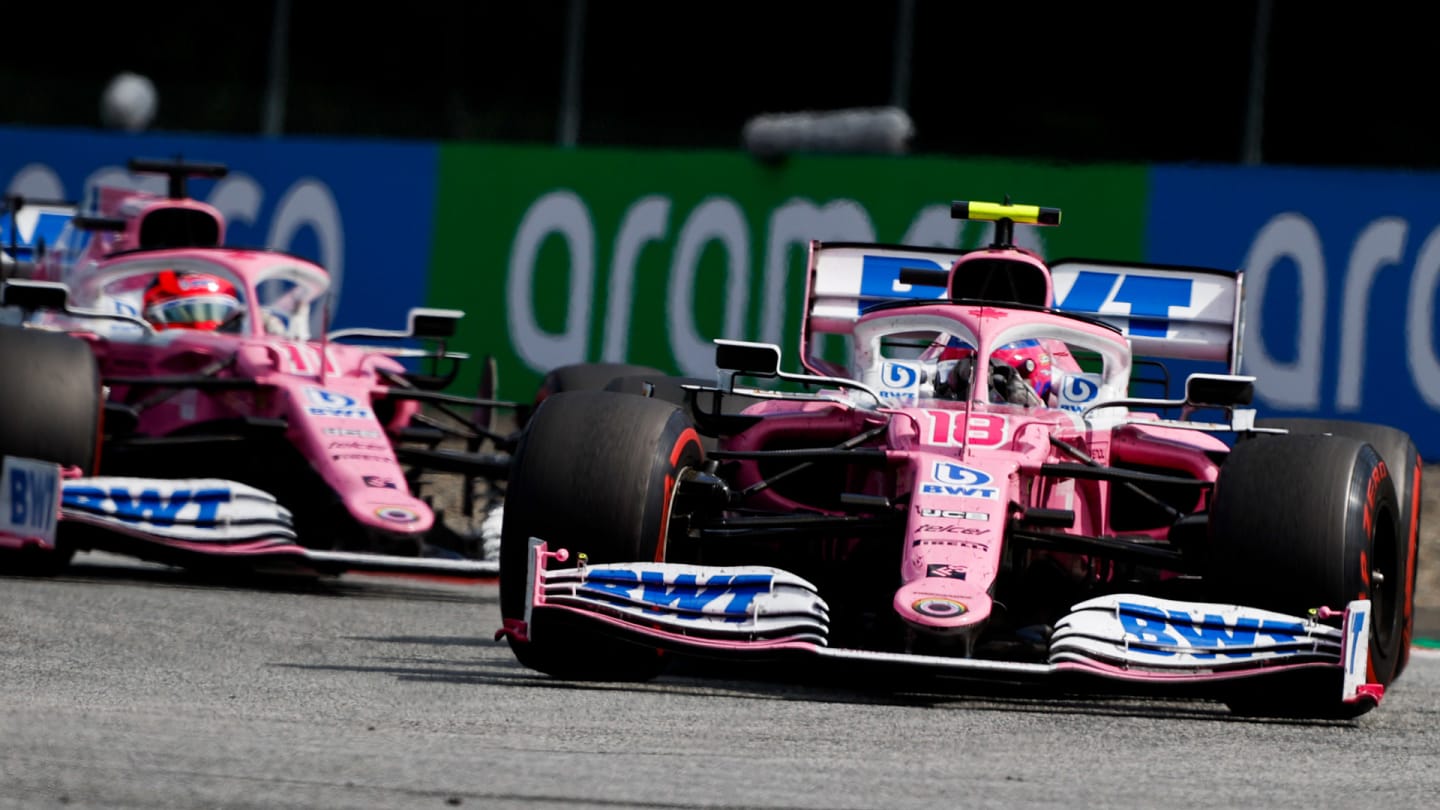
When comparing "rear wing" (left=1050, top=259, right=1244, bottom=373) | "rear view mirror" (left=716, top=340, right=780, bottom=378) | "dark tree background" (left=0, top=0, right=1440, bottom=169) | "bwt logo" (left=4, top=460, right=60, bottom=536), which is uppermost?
"dark tree background" (left=0, top=0, right=1440, bottom=169)

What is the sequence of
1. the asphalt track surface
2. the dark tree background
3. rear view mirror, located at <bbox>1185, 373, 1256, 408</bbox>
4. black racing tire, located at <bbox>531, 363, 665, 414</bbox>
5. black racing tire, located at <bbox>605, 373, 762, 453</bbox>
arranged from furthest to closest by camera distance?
the dark tree background, black racing tire, located at <bbox>531, 363, 665, 414</bbox>, black racing tire, located at <bbox>605, 373, 762, 453</bbox>, rear view mirror, located at <bbox>1185, 373, 1256, 408</bbox>, the asphalt track surface

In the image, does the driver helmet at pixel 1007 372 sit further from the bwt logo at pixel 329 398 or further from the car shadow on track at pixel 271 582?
the bwt logo at pixel 329 398

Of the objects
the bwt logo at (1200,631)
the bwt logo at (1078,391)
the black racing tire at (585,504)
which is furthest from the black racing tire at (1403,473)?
the black racing tire at (585,504)

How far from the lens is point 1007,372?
924 cm

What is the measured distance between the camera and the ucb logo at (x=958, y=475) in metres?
8.25

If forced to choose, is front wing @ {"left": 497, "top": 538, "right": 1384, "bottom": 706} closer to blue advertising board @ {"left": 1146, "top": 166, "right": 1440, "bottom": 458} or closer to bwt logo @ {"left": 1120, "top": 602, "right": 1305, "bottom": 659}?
bwt logo @ {"left": 1120, "top": 602, "right": 1305, "bottom": 659}

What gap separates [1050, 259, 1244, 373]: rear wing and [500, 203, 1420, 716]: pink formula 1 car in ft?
0.89

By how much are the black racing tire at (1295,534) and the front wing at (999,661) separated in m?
0.08

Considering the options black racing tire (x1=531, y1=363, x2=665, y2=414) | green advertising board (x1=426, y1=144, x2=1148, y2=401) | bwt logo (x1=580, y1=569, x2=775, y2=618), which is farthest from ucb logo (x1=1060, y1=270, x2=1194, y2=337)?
green advertising board (x1=426, y1=144, x2=1148, y2=401)

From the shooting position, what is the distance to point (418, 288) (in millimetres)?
17484

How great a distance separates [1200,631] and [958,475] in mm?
998

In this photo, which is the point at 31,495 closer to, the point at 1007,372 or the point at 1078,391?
the point at 1007,372

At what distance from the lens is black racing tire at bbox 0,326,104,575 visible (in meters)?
11.3

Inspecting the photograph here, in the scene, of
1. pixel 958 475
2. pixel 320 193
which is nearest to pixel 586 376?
pixel 958 475
